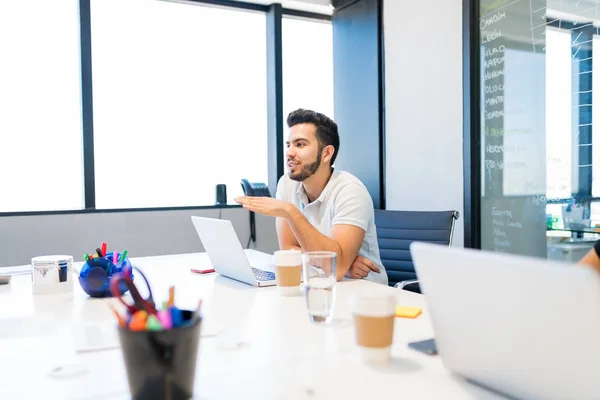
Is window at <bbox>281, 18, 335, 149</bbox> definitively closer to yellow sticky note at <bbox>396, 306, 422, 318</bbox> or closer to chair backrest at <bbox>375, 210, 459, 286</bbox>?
chair backrest at <bbox>375, 210, 459, 286</bbox>

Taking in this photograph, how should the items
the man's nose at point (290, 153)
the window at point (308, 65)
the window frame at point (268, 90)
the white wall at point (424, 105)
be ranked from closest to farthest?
the man's nose at point (290, 153), the white wall at point (424, 105), the window frame at point (268, 90), the window at point (308, 65)

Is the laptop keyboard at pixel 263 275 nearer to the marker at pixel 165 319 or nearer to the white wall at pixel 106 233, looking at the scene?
the marker at pixel 165 319

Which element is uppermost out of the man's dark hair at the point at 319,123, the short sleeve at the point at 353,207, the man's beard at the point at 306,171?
the man's dark hair at the point at 319,123

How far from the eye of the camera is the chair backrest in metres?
2.16

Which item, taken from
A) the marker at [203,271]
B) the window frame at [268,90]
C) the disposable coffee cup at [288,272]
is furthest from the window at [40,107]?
the disposable coffee cup at [288,272]

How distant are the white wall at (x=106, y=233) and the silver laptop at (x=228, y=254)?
5.43 feet

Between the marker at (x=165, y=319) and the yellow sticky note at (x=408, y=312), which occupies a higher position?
the marker at (x=165, y=319)

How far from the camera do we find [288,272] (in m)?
1.40

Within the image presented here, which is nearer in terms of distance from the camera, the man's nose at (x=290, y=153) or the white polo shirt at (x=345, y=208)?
the white polo shirt at (x=345, y=208)

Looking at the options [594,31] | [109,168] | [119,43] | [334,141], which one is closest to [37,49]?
A: [119,43]

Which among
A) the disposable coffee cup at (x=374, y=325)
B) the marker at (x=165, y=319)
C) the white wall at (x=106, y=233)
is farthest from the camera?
the white wall at (x=106, y=233)

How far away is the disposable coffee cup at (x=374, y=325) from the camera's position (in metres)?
0.83

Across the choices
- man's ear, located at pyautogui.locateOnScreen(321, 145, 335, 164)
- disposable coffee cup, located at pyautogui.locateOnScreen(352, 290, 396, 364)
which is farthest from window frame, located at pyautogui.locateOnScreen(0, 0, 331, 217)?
disposable coffee cup, located at pyautogui.locateOnScreen(352, 290, 396, 364)

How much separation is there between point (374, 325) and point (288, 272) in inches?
23.4
